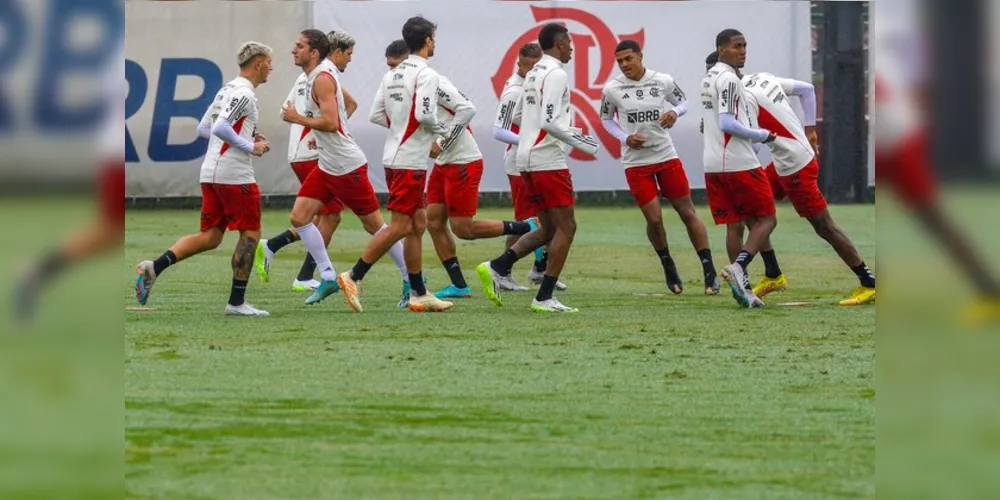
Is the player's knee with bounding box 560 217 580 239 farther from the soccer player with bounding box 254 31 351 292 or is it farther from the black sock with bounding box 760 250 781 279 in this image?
the soccer player with bounding box 254 31 351 292

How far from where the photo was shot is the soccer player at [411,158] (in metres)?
10.4

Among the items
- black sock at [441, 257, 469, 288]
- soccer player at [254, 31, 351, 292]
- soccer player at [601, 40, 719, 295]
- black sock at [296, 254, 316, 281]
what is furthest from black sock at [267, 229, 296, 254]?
soccer player at [601, 40, 719, 295]

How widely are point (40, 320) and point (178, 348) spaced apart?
6902 millimetres

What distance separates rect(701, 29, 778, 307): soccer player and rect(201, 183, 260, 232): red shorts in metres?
3.29

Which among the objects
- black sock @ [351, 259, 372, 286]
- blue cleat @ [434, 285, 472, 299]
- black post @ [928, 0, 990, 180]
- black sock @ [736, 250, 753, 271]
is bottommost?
blue cleat @ [434, 285, 472, 299]

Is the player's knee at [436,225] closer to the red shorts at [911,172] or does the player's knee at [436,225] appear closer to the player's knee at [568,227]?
the player's knee at [568,227]

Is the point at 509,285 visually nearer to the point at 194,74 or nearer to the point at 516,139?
the point at 516,139

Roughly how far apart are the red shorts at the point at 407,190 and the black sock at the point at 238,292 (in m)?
1.16

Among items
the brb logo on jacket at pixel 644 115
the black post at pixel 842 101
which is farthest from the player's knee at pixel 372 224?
the black post at pixel 842 101

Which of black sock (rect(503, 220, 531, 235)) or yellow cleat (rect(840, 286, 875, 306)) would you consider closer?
yellow cleat (rect(840, 286, 875, 306))

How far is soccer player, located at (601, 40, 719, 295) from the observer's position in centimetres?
1209

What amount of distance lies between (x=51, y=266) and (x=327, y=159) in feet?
30.4

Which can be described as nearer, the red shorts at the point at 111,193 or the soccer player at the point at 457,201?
the red shorts at the point at 111,193

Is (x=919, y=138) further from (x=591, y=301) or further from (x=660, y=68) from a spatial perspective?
(x=660, y=68)
